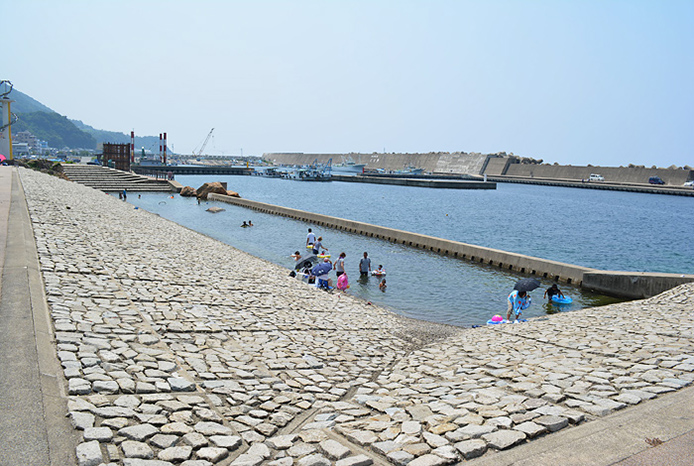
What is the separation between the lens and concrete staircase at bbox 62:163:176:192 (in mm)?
61188

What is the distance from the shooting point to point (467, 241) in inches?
1476

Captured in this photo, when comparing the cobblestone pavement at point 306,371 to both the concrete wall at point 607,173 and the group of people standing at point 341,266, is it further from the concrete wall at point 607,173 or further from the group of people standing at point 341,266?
the concrete wall at point 607,173

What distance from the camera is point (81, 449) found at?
462 cm

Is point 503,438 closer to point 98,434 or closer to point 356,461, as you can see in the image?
point 356,461

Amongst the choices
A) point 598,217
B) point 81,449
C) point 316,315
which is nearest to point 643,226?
point 598,217

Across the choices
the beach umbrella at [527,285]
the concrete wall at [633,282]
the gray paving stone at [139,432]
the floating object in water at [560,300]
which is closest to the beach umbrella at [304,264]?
the beach umbrella at [527,285]

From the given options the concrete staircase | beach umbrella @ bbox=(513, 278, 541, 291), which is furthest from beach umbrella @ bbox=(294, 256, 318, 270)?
the concrete staircase

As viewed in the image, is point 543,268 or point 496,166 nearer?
point 543,268

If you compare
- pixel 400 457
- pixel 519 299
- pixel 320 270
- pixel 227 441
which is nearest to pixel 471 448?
pixel 400 457

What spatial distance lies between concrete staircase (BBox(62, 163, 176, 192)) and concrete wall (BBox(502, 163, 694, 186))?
104503 millimetres

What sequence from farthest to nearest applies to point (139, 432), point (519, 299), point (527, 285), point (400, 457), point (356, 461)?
point (519, 299) < point (527, 285) < point (139, 432) < point (400, 457) < point (356, 461)

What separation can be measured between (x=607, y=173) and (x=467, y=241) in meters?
107

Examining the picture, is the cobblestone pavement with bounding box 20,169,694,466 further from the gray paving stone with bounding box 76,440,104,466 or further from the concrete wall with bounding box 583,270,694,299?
the concrete wall with bounding box 583,270,694,299

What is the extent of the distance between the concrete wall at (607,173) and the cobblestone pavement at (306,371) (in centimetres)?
11597
